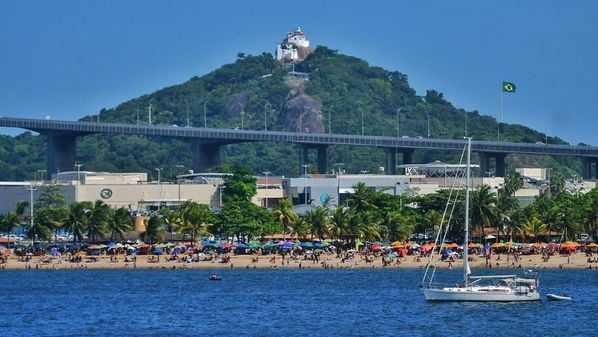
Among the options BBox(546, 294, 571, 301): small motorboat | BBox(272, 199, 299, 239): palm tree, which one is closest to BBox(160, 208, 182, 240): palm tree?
BBox(272, 199, 299, 239): palm tree

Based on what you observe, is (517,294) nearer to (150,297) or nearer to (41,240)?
(150,297)

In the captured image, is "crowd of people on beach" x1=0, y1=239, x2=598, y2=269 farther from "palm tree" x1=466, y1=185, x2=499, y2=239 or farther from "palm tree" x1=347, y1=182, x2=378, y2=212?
"palm tree" x1=347, y1=182, x2=378, y2=212

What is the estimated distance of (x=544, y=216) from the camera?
147 metres

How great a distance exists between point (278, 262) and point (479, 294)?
125 ft

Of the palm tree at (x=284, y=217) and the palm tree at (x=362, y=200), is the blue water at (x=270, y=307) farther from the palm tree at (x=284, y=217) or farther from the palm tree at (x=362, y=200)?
the palm tree at (x=362, y=200)

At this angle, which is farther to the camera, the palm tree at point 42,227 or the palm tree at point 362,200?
the palm tree at point 362,200

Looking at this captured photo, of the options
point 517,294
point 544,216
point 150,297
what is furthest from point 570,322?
point 544,216

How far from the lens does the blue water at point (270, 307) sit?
88.6 metres

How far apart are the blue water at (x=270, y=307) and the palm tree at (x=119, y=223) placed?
15.0 m

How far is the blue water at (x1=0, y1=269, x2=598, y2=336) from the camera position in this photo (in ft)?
291

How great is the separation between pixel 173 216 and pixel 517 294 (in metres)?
52.8

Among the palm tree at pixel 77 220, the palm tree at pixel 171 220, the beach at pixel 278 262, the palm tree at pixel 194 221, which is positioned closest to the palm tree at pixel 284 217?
the palm tree at pixel 194 221

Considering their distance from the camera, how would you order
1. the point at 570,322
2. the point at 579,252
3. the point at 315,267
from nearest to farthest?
1. the point at 570,322
2. the point at 315,267
3. the point at 579,252

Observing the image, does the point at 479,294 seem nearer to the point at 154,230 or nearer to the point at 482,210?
the point at 482,210
